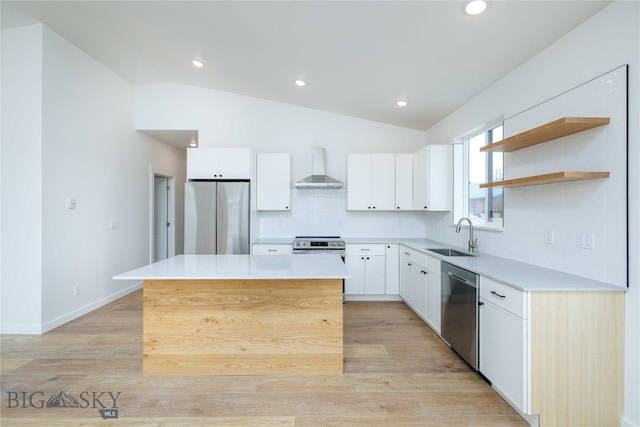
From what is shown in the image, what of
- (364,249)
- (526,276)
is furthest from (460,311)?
(364,249)

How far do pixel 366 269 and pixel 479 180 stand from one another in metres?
1.89

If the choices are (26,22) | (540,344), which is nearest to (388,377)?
(540,344)

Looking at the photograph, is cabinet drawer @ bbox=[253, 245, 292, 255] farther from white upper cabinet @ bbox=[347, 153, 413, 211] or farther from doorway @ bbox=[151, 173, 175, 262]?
doorway @ bbox=[151, 173, 175, 262]

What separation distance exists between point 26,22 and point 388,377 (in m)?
5.01

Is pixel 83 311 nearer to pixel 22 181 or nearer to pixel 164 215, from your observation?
pixel 22 181

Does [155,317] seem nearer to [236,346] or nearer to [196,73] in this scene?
[236,346]

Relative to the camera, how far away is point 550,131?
6.28 ft

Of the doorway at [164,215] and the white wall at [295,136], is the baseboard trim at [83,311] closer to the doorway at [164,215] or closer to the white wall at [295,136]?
the doorway at [164,215]

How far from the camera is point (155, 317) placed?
2293mm

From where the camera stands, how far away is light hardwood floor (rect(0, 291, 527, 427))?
6.04ft

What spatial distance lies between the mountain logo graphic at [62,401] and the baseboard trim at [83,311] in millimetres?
1469

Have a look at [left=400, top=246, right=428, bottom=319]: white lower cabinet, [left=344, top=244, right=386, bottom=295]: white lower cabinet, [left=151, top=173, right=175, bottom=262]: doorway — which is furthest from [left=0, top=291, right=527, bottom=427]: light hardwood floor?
[left=151, top=173, right=175, bottom=262]: doorway
